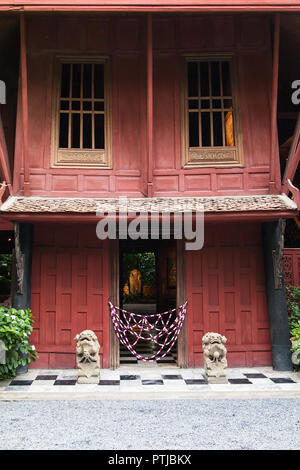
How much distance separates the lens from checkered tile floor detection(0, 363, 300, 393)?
19.1ft

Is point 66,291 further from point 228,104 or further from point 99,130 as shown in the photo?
point 228,104

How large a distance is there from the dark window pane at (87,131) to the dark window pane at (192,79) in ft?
6.99

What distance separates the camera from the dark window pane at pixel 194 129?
768 centimetres

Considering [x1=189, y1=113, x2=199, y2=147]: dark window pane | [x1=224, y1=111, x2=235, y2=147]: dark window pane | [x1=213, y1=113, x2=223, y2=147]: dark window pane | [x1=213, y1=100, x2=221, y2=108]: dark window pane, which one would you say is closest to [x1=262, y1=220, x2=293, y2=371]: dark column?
[x1=224, y1=111, x2=235, y2=147]: dark window pane

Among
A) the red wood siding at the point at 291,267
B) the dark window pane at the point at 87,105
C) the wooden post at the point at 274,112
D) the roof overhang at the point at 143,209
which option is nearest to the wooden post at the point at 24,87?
the roof overhang at the point at 143,209

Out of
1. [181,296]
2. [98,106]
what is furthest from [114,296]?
[98,106]

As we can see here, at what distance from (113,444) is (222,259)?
4285 mm

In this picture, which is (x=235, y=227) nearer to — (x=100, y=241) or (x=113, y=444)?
(x=100, y=241)

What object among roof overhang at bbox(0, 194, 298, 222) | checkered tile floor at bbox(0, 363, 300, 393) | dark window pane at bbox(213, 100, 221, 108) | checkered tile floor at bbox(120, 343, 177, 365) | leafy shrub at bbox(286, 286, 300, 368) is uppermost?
dark window pane at bbox(213, 100, 221, 108)

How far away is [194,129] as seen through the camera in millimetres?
7703

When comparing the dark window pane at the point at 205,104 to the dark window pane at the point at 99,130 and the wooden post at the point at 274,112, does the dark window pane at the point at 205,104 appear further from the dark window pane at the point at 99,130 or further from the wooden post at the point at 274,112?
the dark window pane at the point at 99,130

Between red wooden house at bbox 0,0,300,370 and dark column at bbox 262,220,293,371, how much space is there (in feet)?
0.06

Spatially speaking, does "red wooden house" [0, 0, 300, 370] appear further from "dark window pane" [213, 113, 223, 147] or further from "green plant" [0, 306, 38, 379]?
"green plant" [0, 306, 38, 379]

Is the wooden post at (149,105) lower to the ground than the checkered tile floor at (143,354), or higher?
higher
